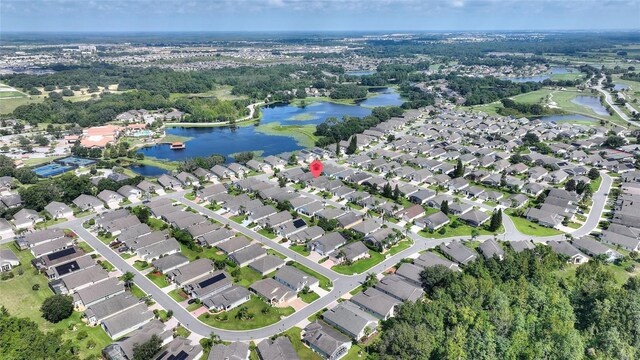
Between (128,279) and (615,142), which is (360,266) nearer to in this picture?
(128,279)

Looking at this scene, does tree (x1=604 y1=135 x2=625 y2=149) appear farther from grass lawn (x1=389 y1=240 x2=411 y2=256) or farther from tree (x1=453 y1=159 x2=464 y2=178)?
grass lawn (x1=389 y1=240 x2=411 y2=256)

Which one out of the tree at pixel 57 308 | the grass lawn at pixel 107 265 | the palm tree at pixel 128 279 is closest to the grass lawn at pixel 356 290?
the palm tree at pixel 128 279

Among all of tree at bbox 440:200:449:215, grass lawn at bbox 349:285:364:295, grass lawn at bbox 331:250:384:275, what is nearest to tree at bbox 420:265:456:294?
grass lawn at bbox 349:285:364:295

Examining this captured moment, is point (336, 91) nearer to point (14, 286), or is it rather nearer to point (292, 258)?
point (292, 258)

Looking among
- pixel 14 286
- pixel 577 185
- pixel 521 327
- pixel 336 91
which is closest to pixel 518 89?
pixel 336 91

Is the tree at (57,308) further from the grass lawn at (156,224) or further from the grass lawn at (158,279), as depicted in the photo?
the grass lawn at (156,224)
